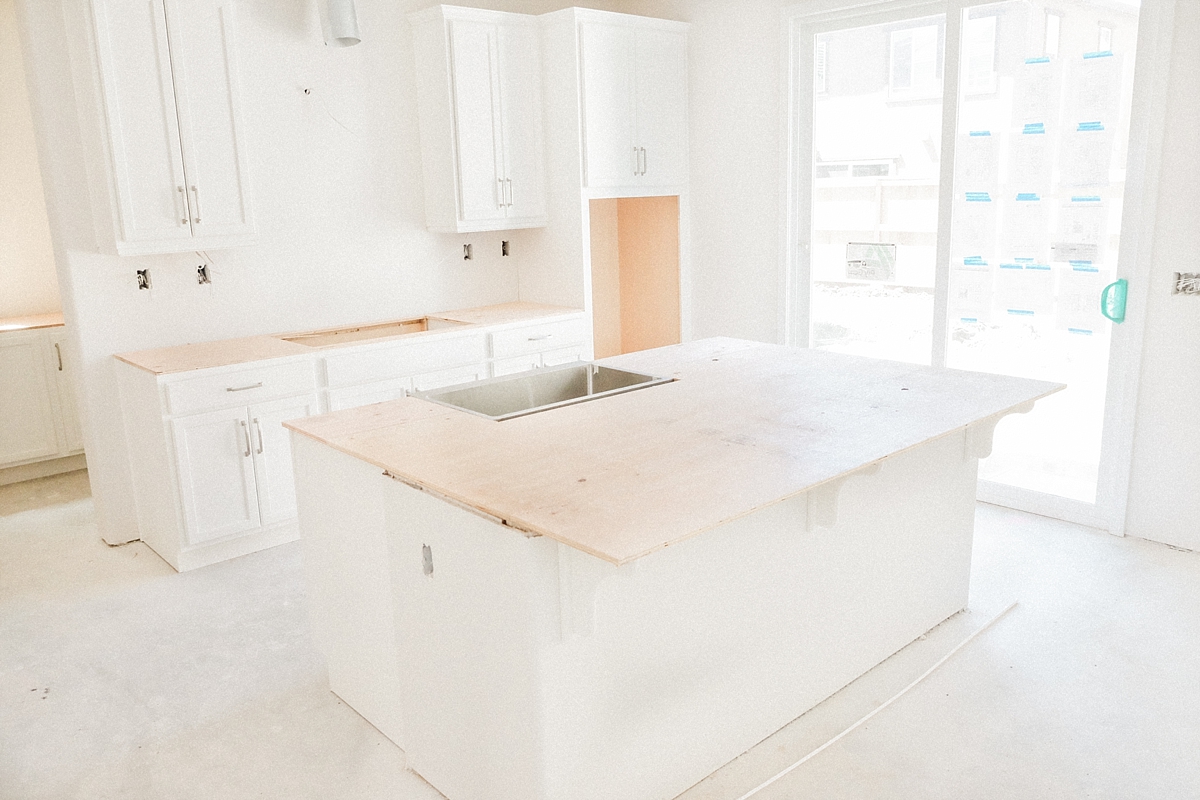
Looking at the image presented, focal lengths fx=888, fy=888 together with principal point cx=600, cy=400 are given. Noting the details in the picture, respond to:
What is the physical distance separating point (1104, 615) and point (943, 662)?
0.73 m

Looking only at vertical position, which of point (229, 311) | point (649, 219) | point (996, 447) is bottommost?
point (996, 447)

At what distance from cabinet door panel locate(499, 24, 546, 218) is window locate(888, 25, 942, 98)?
5.90 ft

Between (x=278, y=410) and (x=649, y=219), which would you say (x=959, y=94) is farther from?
(x=278, y=410)

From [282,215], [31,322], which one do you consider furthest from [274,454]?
[31,322]

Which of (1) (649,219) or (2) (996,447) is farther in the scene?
(1) (649,219)

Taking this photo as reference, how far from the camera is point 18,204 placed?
5043 millimetres

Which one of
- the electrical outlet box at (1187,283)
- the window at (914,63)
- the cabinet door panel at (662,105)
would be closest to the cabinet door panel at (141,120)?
the cabinet door panel at (662,105)

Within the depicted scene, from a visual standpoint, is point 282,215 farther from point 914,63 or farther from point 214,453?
point 914,63

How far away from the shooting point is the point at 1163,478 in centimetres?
363

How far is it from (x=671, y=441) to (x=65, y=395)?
4.07m

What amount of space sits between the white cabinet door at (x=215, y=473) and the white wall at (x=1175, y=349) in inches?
147

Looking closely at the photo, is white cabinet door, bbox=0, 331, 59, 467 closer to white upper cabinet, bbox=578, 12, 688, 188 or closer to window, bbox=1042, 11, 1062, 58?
white upper cabinet, bbox=578, 12, 688, 188

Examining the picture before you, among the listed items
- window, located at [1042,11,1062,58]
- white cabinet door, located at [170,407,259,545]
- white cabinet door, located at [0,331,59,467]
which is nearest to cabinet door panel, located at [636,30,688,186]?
window, located at [1042,11,1062,58]

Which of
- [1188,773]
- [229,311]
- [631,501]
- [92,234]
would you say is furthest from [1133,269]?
[92,234]
